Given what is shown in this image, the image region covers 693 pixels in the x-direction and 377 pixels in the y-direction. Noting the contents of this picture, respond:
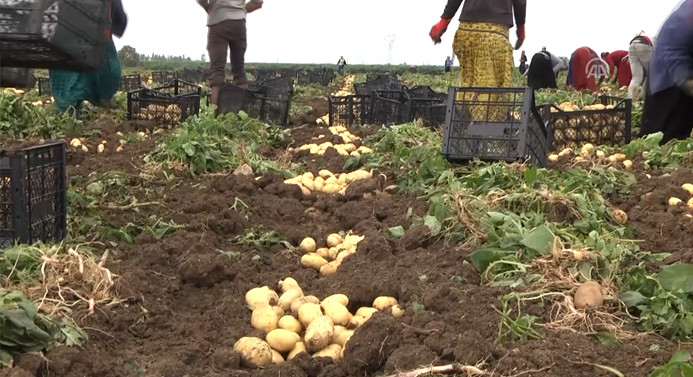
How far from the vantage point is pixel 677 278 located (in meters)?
2.87

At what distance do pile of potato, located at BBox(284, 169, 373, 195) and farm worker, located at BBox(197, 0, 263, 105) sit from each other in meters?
3.48

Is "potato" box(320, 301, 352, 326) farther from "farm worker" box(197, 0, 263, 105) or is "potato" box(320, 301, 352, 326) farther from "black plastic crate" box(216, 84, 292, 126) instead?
"farm worker" box(197, 0, 263, 105)

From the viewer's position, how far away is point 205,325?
3113 millimetres

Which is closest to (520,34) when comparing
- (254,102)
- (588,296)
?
(254,102)

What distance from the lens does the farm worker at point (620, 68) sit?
1778cm

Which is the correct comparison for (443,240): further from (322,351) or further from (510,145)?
(510,145)

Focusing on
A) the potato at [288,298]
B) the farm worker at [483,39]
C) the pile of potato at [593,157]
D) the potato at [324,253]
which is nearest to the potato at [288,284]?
the potato at [288,298]

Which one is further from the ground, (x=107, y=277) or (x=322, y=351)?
(x=107, y=277)

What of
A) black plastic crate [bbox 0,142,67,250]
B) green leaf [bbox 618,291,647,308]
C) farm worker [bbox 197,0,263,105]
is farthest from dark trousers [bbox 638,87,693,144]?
black plastic crate [bbox 0,142,67,250]

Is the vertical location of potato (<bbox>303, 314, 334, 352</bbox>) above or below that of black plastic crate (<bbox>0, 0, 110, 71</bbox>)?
below

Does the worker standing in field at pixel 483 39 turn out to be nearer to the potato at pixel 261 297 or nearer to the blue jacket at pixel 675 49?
the blue jacket at pixel 675 49

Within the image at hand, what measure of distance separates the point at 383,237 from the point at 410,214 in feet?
1.29

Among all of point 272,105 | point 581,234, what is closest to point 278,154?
point 272,105

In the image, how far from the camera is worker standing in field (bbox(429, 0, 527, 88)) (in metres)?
6.52
